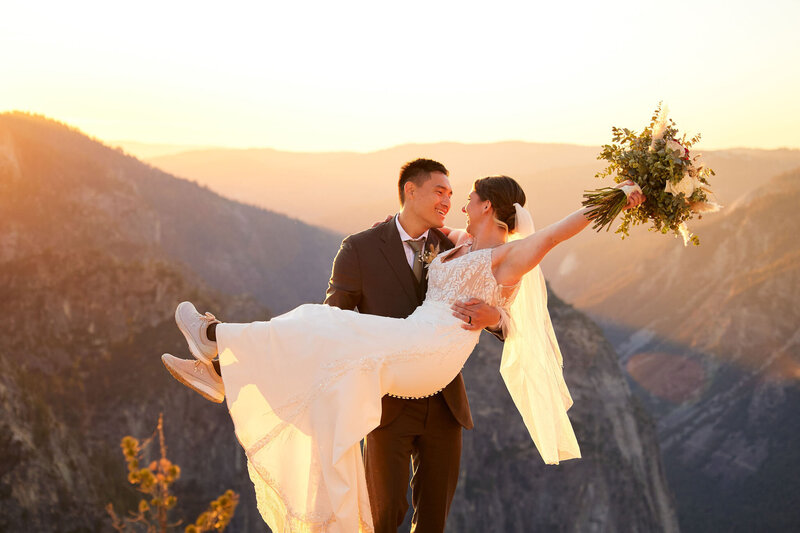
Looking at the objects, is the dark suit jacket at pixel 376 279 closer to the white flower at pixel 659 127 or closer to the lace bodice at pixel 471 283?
the lace bodice at pixel 471 283

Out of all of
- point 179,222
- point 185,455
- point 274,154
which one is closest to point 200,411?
point 185,455

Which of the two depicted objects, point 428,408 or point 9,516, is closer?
point 428,408

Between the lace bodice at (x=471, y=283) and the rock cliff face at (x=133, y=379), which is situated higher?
the lace bodice at (x=471, y=283)

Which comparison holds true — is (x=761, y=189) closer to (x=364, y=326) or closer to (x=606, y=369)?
(x=606, y=369)

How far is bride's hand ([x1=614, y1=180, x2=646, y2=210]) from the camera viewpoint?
14.4 feet

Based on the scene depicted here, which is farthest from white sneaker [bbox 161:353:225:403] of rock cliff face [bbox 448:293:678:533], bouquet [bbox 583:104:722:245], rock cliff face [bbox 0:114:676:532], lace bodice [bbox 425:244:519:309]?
rock cliff face [bbox 448:293:678:533]

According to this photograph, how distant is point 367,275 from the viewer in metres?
5.05

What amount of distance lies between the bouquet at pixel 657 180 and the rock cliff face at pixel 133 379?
43.9 ft

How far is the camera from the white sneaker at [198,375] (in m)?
4.32

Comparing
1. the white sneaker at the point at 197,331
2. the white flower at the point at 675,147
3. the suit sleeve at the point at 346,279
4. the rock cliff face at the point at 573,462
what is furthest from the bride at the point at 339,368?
the rock cliff face at the point at 573,462

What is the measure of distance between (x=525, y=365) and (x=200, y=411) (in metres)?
23.3

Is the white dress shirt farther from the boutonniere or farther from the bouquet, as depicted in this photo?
the bouquet

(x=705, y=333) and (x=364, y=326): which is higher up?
(x=364, y=326)

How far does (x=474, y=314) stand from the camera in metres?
4.63
